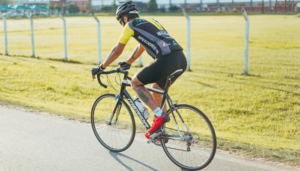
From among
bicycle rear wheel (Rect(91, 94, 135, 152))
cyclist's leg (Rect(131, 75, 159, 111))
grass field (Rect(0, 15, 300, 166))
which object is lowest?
grass field (Rect(0, 15, 300, 166))

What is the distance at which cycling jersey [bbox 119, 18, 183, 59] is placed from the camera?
4008 millimetres

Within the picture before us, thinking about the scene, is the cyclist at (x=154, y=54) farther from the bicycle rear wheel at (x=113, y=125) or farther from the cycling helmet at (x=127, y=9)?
the bicycle rear wheel at (x=113, y=125)

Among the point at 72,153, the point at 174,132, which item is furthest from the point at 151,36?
the point at 72,153

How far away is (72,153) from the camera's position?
4605 mm

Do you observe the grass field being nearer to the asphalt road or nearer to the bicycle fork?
the asphalt road

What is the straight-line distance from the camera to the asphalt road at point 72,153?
4.16m

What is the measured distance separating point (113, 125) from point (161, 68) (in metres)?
Result: 1.36

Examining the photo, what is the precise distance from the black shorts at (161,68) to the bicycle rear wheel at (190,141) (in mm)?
432

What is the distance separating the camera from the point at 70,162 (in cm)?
432

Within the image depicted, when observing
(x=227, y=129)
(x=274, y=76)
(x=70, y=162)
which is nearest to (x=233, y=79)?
(x=274, y=76)

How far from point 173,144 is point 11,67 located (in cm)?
933

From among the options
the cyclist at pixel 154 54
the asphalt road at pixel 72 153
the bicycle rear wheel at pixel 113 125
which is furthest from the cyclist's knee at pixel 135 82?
the asphalt road at pixel 72 153

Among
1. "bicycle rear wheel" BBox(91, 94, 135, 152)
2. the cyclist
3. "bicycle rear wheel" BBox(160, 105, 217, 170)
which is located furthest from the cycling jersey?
"bicycle rear wheel" BBox(91, 94, 135, 152)

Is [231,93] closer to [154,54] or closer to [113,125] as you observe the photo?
[113,125]
